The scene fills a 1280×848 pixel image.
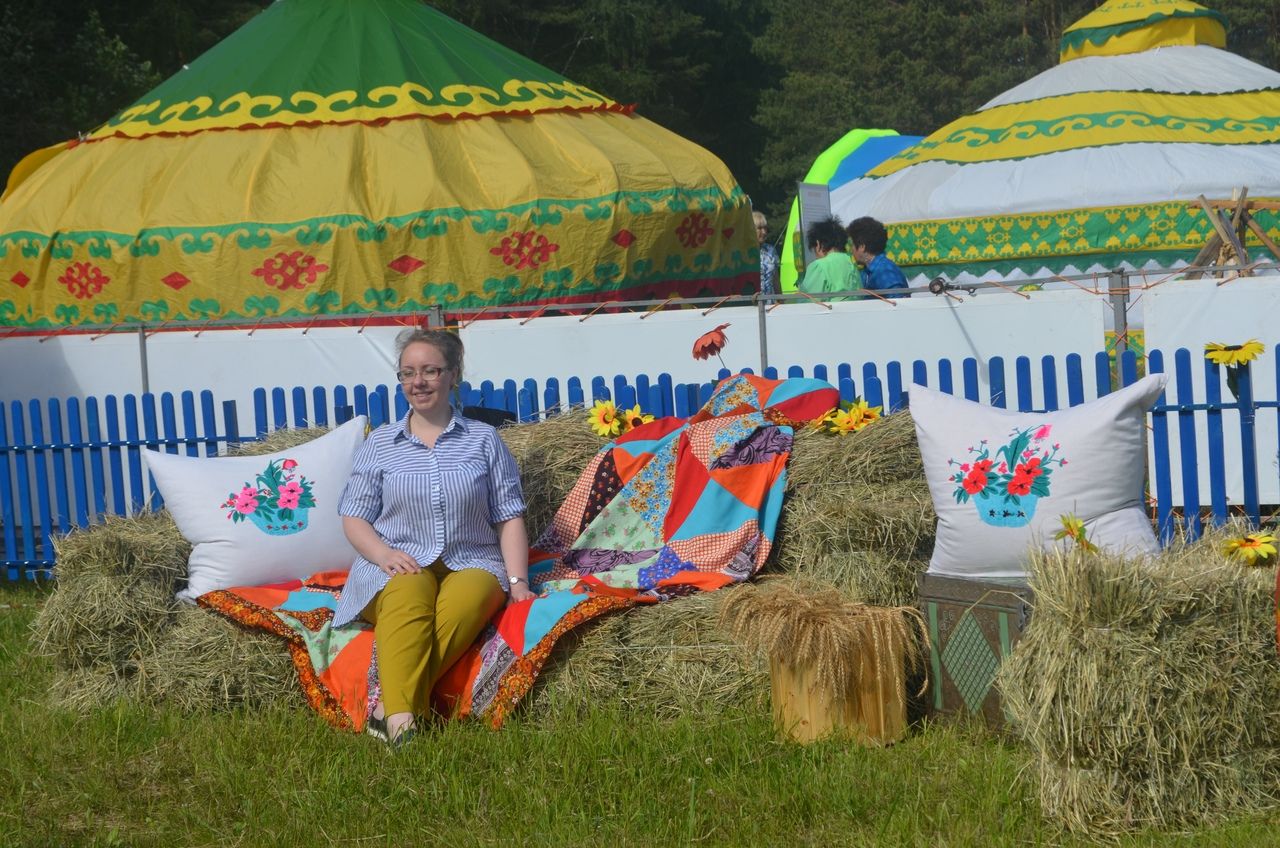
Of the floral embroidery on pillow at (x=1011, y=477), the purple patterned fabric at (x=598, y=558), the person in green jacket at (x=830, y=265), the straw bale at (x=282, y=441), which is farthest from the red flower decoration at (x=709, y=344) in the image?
the person in green jacket at (x=830, y=265)

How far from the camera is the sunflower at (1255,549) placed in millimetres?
3834

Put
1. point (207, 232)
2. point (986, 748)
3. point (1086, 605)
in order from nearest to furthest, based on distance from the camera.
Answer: point (1086, 605) < point (986, 748) < point (207, 232)

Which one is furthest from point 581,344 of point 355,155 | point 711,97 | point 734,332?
point 711,97

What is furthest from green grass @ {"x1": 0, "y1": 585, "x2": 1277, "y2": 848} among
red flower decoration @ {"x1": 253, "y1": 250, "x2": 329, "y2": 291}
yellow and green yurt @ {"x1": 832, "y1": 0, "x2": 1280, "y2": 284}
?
yellow and green yurt @ {"x1": 832, "y1": 0, "x2": 1280, "y2": 284}

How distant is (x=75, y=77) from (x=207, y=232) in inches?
429

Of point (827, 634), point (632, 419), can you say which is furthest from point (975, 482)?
point (632, 419)

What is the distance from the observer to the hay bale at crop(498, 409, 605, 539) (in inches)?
231

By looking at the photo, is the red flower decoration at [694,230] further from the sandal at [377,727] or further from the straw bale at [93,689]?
the sandal at [377,727]

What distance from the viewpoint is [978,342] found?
8.05 meters

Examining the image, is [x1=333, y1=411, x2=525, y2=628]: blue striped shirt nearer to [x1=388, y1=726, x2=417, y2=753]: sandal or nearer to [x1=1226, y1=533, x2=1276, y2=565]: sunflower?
[x1=388, y1=726, x2=417, y2=753]: sandal

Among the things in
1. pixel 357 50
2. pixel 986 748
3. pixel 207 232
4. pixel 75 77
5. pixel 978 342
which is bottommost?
pixel 986 748

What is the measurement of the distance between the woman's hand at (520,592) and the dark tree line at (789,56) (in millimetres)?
23011

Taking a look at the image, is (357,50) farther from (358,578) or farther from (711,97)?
(711,97)

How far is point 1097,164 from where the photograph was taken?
14258 mm
